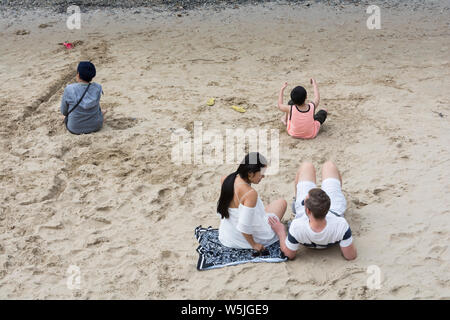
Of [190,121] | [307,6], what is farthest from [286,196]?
[307,6]

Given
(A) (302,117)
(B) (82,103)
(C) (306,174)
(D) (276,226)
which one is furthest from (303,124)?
(B) (82,103)

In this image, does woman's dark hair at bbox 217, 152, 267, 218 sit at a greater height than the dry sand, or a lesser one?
greater

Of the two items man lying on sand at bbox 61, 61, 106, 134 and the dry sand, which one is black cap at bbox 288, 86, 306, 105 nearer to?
the dry sand

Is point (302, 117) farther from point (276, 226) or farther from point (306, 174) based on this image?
point (276, 226)

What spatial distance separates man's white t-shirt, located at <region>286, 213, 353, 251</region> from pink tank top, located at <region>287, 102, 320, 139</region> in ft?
6.78

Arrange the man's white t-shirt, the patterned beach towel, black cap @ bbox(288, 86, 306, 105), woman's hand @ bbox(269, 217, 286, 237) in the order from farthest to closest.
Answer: black cap @ bbox(288, 86, 306, 105), woman's hand @ bbox(269, 217, 286, 237), the patterned beach towel, the man's white t-shirt

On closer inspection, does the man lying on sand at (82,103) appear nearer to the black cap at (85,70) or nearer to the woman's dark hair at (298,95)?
the black cap at (85,70)

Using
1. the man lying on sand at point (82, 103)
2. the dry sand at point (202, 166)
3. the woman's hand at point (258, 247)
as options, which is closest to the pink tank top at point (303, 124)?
the dry sand at point (202, 166)

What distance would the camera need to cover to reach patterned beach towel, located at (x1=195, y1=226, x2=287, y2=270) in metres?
3.75

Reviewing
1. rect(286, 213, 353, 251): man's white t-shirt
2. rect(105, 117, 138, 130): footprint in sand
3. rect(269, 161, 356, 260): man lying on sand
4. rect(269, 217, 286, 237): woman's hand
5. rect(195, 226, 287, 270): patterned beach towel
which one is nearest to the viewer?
rect(269, 161, 356, 260): man lying on sand

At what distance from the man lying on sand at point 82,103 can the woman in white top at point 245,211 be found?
2.66 meters

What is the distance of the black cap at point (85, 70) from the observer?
5602 millimetres

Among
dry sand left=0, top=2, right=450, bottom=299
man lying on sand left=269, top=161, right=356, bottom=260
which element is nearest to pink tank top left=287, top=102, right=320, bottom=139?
dry sand left=0, top=2, right=450, bottom=299
